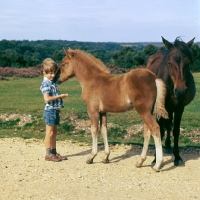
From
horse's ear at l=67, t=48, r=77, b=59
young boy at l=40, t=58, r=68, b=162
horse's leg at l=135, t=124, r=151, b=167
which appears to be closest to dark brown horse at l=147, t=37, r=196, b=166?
horse's leg at l=135, t=124, r=151, b=167

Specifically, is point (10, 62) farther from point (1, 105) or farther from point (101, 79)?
point (101, 79)

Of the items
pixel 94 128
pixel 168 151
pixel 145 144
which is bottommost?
pixel 168 151

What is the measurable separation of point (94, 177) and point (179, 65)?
2.44 m

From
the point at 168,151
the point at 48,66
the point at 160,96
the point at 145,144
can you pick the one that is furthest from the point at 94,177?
the point at 168,151

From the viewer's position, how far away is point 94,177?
7.21 meters

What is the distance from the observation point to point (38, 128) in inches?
527

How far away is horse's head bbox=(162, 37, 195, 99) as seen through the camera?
24.1 feet

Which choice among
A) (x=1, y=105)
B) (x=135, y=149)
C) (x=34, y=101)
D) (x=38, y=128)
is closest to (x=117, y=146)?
(x=135, y=149)

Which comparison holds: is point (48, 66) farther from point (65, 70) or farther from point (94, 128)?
point (94, 128)

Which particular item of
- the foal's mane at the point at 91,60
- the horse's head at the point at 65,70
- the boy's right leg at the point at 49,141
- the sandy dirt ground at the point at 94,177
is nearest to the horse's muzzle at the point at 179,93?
the sandy dirt ground at the point at 94,177

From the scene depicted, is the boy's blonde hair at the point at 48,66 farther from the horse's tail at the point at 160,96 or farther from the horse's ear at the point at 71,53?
the horse's tail at the point at 160,96

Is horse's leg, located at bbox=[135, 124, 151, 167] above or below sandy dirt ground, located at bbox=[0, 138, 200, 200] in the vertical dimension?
above

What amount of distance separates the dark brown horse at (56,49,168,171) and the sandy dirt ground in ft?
1.28

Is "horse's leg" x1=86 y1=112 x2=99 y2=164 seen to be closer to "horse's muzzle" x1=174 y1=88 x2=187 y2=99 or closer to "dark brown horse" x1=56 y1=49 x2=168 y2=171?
"dark brown horse" x1=56 y1=49 x2=168 y2=171
